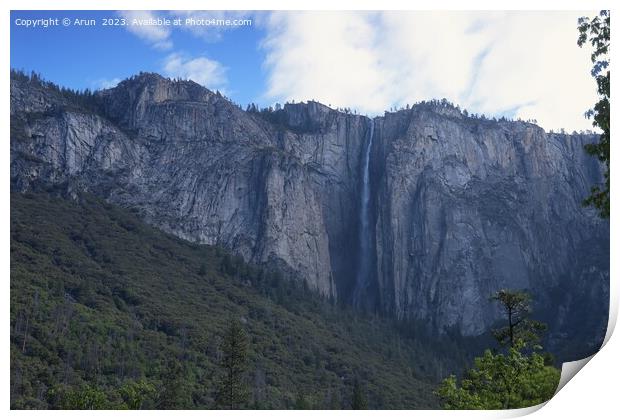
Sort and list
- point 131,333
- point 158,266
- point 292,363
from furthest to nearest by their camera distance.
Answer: point 158,266 < point 292,363 < point 131,333

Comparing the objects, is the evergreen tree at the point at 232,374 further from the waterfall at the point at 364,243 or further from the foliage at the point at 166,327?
the waterfall at the point at 364,243

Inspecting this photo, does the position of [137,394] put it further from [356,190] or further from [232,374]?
[356,190]

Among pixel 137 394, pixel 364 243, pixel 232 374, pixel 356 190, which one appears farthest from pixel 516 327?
pixel 356 190

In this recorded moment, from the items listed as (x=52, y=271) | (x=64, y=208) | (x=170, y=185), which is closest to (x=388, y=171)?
(x=170, y=185)

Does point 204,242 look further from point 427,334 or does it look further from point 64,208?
point 427,334

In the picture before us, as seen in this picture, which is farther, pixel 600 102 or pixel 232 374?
pixel 232 374

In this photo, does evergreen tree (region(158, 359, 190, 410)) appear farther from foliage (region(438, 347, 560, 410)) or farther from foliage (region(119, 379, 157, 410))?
foliage (region(438, 347, 560, 410))
